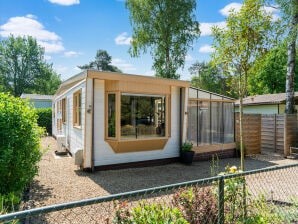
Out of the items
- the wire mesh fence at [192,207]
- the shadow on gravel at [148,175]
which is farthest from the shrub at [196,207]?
the shadow on gravel at [148,175]

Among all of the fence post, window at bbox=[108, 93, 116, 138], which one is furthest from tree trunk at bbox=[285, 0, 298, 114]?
the fence post

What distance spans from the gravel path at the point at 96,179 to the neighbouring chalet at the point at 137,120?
50 cm

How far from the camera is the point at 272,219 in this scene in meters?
3.30

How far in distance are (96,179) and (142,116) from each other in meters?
2.34

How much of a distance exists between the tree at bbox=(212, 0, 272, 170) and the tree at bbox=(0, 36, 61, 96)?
38364 mm

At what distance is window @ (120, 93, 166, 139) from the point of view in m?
6.92

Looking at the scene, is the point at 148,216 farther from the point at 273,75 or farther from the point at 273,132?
the point at 273,75

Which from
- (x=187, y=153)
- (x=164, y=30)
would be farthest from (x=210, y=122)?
(x=164, y=30)

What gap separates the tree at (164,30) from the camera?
51.1ft

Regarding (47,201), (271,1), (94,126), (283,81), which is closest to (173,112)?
(94,126)

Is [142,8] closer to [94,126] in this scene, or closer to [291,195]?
[94,126]

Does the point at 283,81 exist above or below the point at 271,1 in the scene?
below

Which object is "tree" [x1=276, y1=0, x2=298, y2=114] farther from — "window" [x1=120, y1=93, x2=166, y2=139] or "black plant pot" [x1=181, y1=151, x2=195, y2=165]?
"window" [x1=120, y1=93, x2=166, y2=139]

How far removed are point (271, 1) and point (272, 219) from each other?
10.5 meters
